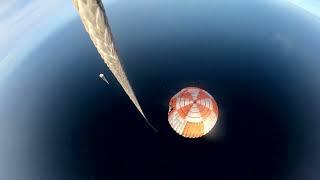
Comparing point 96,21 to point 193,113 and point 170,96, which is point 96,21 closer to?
point 193,113

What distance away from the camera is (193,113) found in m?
15.5

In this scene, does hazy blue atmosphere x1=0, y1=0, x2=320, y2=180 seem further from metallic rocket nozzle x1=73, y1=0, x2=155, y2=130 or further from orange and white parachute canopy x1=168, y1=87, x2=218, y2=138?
metallic rocket nozzle x1=73, y1=0, x2=155, y2=130

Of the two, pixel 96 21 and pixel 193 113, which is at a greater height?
pixel 96 21

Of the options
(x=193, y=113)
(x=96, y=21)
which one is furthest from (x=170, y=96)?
(x=96, y=21)

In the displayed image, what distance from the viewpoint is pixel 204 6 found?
23203 millimetres

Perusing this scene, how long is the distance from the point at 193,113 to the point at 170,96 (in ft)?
13.9

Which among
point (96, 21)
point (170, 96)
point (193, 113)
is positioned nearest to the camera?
point (96, 21)

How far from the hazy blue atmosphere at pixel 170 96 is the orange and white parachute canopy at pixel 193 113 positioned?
2.42m

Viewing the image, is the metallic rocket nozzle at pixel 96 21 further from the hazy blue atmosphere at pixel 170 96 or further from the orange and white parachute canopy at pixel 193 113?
the hazy blue atmosphere at pixel 170 96

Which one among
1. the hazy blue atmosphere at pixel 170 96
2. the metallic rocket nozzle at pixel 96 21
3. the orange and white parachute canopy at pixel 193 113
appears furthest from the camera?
the hazy blue atmosphere at pixel 170 96

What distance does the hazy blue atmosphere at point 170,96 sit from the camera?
17.4 metres

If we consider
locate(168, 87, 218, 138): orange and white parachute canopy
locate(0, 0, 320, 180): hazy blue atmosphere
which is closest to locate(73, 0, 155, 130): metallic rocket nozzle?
locate(168, 87, 218, 138): orange and white parachute canopy

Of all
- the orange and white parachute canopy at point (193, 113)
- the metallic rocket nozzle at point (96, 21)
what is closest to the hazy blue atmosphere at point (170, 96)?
the orange and white parachute canopy at point (193, 113)

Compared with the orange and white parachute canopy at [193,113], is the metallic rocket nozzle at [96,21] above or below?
above
